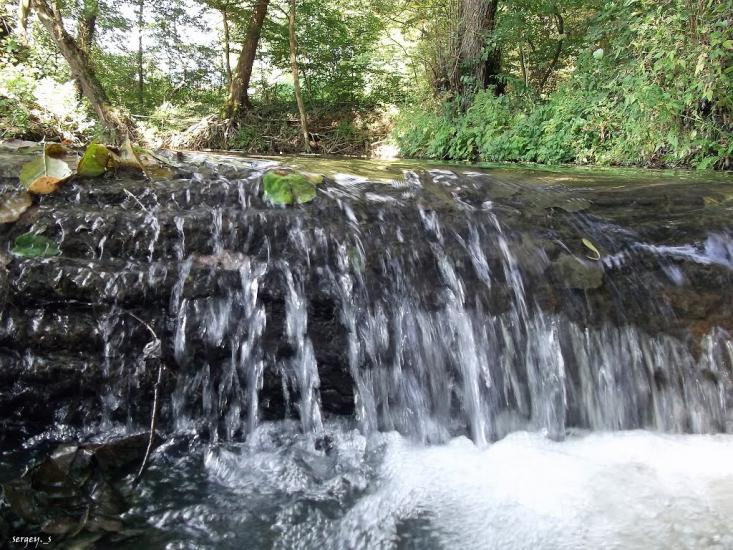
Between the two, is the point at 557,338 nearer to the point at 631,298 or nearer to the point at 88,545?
the point at 631,298

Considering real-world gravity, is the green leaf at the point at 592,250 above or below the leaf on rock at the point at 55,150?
below

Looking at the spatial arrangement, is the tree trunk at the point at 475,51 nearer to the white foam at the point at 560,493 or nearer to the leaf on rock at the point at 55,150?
the leaf on rock at the point at 55,150

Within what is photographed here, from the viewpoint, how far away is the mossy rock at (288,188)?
10.4 feet

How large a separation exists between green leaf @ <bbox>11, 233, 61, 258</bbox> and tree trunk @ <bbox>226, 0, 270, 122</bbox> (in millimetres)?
11489

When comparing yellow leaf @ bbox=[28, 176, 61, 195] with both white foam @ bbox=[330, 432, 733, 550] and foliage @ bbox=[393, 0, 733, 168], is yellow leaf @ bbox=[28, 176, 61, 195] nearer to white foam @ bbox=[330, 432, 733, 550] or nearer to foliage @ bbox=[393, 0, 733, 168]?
white foam @ bbox=[330, 432, 733, 550]

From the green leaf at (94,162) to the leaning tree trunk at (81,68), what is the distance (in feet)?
23.7

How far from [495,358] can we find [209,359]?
1461 mm

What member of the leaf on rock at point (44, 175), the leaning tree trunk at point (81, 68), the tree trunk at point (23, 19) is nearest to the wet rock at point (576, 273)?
the leaf on rock at point (44, 175)

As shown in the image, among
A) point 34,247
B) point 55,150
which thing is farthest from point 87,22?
point 34,247

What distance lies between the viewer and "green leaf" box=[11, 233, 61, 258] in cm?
250

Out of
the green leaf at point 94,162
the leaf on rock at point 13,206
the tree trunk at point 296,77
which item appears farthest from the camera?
the tree trunk at point 296,77

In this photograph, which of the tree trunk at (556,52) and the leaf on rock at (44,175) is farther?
the tree trunk at (556,52)

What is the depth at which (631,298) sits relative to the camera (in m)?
2.92

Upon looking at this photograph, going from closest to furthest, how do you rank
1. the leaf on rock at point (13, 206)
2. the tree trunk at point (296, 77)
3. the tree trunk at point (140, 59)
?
the leaf on rock at point (13, 206), the tree trunk at point (296, 77), the tree trunk at point (140, 59)
